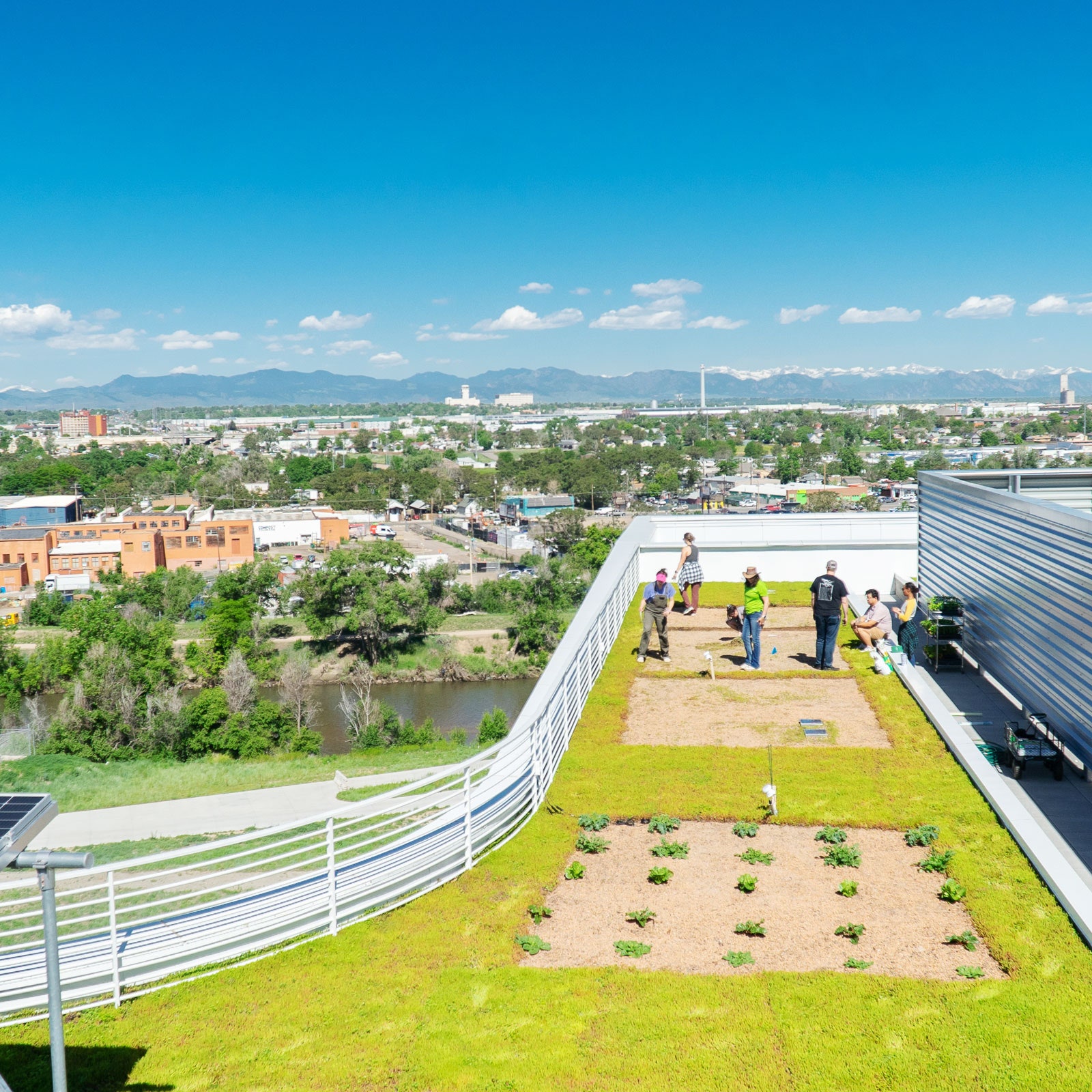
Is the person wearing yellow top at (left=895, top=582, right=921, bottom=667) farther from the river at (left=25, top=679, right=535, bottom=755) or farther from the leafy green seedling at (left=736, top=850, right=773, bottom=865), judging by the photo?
the river at (left=25, top=679, right=535, bottom=755)

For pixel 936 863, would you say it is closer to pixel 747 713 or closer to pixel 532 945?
pixel 532 945

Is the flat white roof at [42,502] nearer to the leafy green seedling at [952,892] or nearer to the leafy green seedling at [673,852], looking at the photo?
the leafy green seedling at [673,852]

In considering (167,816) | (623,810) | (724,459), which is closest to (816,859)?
(623,810)

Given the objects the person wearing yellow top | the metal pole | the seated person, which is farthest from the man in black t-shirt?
the metal pole

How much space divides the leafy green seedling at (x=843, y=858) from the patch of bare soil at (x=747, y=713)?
62.7 inches

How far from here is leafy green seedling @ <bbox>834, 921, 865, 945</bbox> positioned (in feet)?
12.4

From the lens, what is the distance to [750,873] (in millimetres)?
4395

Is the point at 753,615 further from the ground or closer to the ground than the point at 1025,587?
closer to the ground

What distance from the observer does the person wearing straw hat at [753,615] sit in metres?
7.68

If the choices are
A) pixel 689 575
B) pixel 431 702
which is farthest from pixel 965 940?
pixel 431 702

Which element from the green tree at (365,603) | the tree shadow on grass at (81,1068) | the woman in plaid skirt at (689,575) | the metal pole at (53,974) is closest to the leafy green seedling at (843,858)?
the tree shadow on grass at (81,1068)

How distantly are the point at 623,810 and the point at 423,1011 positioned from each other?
1940 millimetres

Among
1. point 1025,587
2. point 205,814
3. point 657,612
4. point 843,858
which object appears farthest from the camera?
point 205,814

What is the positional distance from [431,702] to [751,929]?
25.4m
